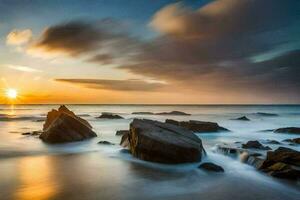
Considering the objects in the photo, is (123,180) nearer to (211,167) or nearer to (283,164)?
(211,167)

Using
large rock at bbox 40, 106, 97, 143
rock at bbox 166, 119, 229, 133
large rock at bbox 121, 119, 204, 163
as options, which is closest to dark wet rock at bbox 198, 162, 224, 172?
large rock at bbox 121, 119, 204, 163

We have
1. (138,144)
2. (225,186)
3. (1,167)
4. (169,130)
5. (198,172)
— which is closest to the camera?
(225,186)

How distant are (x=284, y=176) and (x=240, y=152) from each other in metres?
4.52

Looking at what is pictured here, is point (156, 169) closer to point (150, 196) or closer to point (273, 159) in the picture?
point (150, 196)

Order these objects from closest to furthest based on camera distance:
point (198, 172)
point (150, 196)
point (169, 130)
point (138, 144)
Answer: point (150, 196) → point (198, 172) → point (138, 144) → point (169, 130)

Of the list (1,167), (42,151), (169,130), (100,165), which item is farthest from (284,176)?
(42,151)

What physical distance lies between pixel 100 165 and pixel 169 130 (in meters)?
3.79

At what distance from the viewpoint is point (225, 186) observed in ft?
31.7

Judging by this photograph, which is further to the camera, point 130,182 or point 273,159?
point 273,159

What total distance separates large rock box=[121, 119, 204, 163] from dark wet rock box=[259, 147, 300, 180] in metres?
2.89

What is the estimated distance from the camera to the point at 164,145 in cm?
1249

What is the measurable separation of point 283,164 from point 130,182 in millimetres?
5649

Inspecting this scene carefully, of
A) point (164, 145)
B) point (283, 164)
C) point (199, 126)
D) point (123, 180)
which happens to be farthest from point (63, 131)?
point (283, 164)

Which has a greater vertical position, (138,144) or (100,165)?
(138,144)
